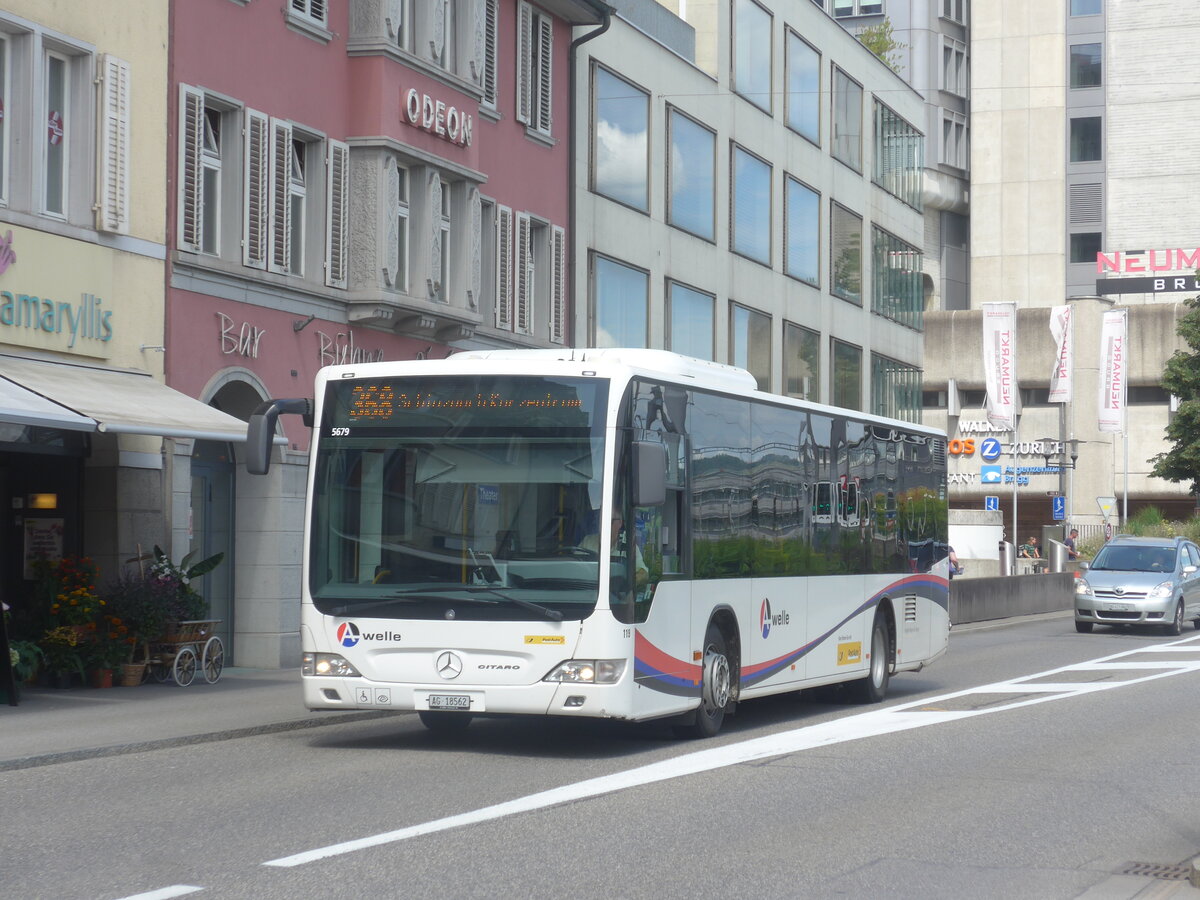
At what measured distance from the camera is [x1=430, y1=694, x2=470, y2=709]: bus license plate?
12.5 m

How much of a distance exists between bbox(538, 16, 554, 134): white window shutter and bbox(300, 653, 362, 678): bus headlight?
684 inches

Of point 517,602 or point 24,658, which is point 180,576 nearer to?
point 24,658

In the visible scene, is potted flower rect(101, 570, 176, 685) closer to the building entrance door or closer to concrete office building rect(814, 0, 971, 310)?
the building entrance door

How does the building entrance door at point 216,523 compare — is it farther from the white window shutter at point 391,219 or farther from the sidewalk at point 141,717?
the white window shutter at point 391,219

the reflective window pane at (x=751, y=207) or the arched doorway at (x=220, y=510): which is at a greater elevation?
the reflective window pane at (x=751, y=207)

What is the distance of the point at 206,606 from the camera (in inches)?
741

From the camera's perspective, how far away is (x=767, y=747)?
Result: 13.6 m

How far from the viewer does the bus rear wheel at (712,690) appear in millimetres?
14039

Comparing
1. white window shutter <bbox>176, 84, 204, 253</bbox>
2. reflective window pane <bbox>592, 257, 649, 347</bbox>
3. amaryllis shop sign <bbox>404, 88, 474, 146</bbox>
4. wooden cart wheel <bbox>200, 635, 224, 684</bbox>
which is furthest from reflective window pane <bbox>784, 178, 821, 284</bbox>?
wooden cart wheel <bbox>200, 635, 224, 684</bbox>

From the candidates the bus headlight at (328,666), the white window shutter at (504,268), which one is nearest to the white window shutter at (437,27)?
the white window shutter at (504,268)

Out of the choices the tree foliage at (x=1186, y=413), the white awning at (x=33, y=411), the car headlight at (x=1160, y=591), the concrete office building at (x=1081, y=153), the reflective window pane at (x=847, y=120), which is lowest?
the car headlight at (x=1160, y=591)

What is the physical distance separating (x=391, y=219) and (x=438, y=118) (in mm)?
1880

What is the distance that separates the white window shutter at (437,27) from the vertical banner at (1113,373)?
4620 centimetres

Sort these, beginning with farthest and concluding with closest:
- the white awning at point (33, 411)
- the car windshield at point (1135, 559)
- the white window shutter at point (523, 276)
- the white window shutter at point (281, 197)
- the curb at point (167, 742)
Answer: the car windshield at point (1135, 559) → the white window shutter at point (523, 276) → the white window shutter at point (281, 197) → the white awning at point (33, 411) → the curb at point (167, 742)
